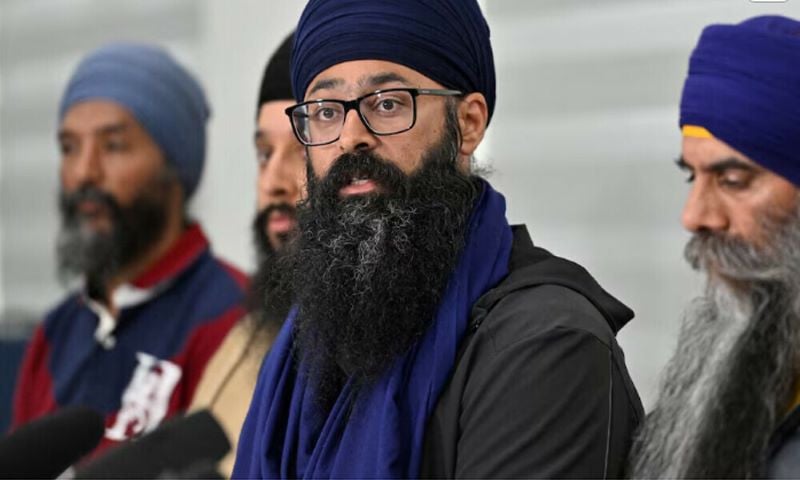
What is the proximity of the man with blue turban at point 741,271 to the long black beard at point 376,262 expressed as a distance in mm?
437

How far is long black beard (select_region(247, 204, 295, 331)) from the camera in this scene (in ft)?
8.71

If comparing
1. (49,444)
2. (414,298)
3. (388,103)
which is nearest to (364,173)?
(388,103)

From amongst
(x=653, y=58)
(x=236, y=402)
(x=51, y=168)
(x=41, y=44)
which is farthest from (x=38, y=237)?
(x=653, y=58)

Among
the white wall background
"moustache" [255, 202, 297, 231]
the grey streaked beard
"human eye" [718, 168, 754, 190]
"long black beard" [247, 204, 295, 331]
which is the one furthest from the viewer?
"moustache" [255, 202, 297, 231]

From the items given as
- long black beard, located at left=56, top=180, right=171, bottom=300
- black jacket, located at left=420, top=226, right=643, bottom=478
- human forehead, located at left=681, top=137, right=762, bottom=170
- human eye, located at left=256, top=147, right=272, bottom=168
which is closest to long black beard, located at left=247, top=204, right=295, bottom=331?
human eye, located at left=256, top=147, right=272, bottom=168

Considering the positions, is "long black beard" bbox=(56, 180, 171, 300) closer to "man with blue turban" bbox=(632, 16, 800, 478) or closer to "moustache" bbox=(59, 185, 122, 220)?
"moustache" bbox=(59, 185, 122, 220)

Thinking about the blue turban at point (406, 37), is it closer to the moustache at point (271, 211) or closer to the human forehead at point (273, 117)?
the human forehead at point (273, 117)

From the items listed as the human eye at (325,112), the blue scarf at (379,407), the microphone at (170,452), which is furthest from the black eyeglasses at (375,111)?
the microphone at (170,452)

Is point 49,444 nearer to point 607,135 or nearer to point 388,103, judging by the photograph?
point 388,103

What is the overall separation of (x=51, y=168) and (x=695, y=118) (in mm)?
4319

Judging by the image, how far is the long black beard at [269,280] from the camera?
266 centimetres

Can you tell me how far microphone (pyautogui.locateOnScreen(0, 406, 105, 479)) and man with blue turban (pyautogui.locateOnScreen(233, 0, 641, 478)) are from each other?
0.97 feet

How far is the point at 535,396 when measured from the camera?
2.05m

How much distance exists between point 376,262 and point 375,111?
0.90 ft
